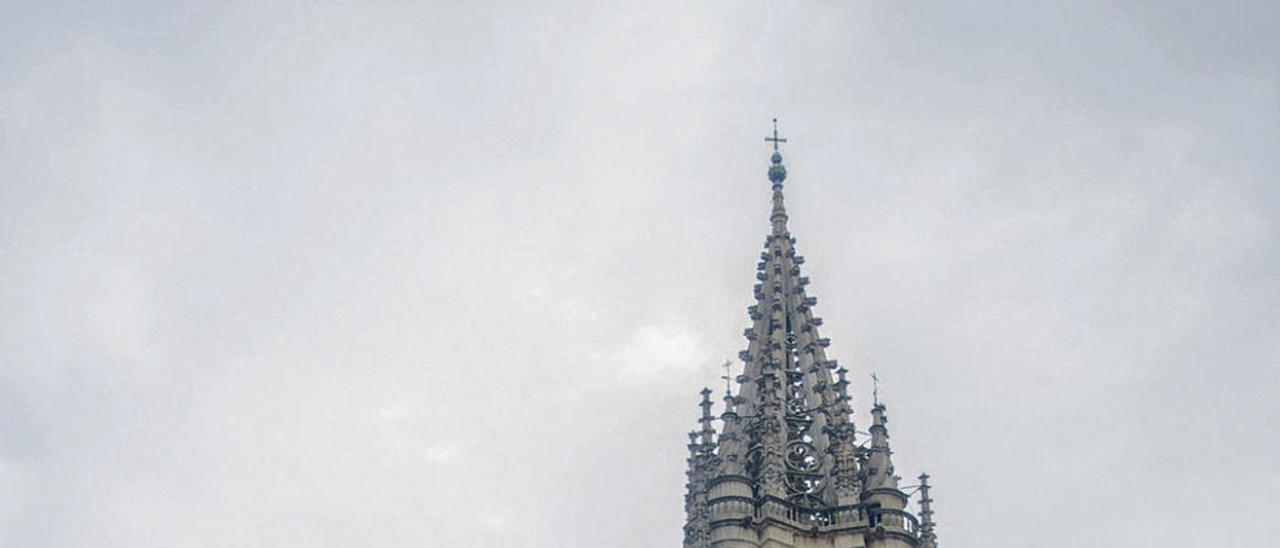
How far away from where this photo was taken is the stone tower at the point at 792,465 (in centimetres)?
6862

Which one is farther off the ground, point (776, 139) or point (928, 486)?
point (776, 139)

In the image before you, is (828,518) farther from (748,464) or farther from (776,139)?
(776,139)

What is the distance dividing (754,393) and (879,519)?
8419mm

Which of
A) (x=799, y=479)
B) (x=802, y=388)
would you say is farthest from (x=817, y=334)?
(x=799, y=479)

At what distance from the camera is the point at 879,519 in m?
69.2

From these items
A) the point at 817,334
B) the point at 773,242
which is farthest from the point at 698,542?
the point at 773,242

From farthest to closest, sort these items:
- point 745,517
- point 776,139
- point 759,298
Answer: point 776,139 → point 759,298 → point 745,517

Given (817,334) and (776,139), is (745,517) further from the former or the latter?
(776,139)

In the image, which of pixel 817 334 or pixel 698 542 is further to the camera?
pixel 817 334

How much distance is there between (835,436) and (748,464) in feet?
12.3

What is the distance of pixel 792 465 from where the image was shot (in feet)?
236

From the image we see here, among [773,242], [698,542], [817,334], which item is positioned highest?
[773,242]

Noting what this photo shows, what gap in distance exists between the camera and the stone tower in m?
68.6

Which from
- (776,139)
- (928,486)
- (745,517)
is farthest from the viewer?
(776,139)
